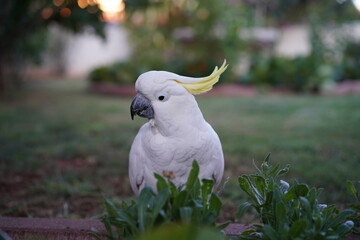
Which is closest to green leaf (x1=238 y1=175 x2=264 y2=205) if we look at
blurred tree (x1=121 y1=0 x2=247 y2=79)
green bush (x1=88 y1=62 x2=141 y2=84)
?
blurred tree (x1=121 y1=0 x2=247 y2=79)

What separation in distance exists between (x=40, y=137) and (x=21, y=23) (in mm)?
3220

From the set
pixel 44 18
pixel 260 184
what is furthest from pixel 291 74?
pixel 260 184

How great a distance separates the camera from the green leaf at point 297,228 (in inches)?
46.3

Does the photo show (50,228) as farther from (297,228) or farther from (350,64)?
(350,64)

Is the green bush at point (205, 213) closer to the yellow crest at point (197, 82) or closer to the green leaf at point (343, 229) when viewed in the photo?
the green leaf at point (343, 229)

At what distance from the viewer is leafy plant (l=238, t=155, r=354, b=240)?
120 cm

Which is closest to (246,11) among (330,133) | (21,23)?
(21,23)

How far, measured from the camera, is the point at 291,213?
134cm

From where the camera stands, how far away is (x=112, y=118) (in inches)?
233

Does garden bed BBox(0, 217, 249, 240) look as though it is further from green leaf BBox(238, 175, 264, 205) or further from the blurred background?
the blurred background

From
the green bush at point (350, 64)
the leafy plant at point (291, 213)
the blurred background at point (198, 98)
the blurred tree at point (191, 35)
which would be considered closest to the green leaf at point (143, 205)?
the leafy plant at point (291, 213)

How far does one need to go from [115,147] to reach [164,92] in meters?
2.65

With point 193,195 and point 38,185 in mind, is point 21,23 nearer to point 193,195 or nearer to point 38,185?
point 38,185

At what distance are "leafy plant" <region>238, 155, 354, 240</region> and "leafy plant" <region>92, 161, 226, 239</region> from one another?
0.15m
